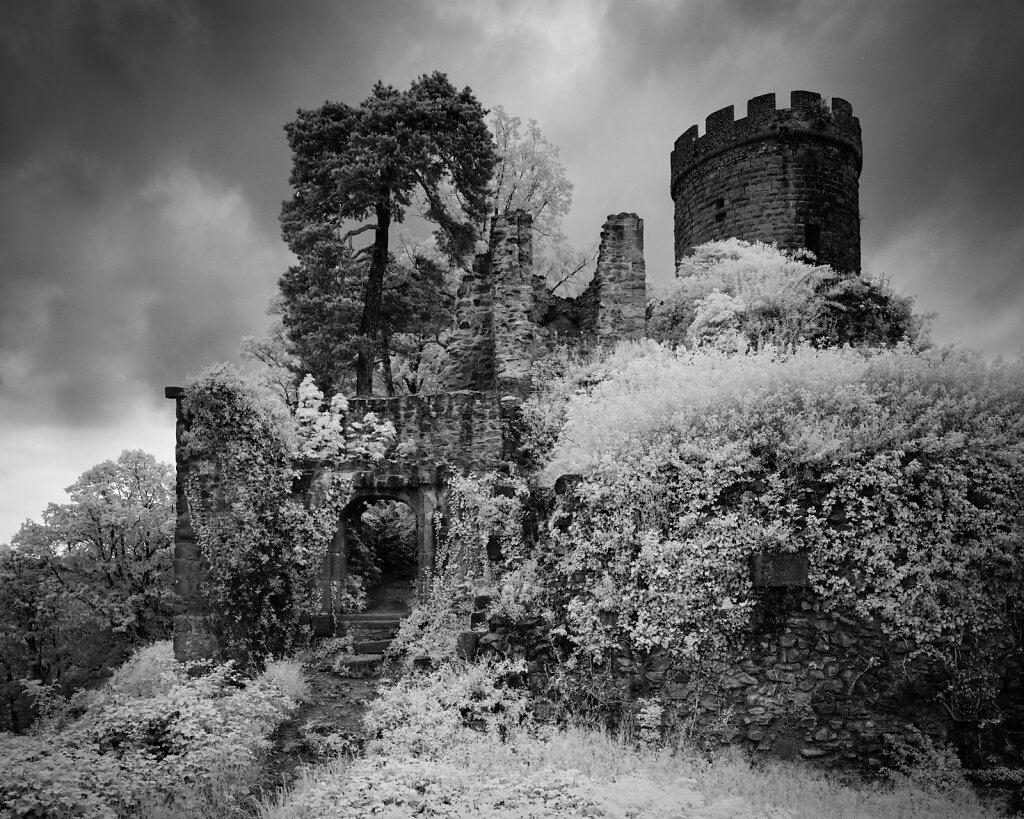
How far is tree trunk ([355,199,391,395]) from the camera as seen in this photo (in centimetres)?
1795

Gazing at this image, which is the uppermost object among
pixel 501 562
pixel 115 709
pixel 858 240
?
pixel 858 240

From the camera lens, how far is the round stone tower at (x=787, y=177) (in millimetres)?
20531

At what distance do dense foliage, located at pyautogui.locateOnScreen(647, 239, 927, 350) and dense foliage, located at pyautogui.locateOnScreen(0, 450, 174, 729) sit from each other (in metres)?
12.2

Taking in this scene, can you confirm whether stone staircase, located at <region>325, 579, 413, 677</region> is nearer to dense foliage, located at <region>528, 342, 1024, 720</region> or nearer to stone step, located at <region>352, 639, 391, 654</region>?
stone step, located at <region>352, 639, 391, 654</region>

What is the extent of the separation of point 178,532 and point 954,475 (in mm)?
9374

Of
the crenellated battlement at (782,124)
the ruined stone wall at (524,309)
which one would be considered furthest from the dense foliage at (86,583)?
the crenellated battlement at (782,124)

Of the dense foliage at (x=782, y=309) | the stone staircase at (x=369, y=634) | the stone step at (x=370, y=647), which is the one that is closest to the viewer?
the stone staircase at (x=369, y=634)

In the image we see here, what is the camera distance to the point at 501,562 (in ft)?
32.1

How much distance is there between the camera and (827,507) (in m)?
6.93

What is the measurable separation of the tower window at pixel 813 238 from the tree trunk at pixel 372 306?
428 inches

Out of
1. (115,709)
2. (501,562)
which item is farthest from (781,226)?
A: (115,709)

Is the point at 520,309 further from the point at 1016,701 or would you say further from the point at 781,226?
the point at 1016,701

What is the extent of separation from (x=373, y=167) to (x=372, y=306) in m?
3.14

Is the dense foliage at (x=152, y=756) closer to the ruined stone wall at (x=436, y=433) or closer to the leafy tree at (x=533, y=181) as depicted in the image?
the ruined stone wall at (x=436, y=433)
